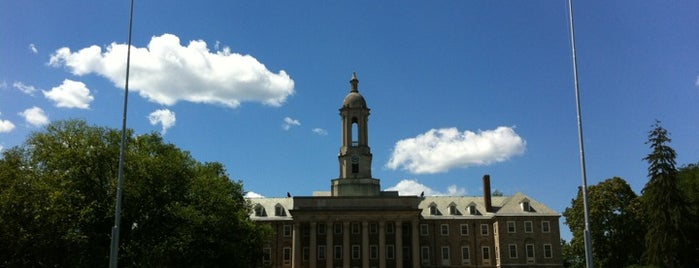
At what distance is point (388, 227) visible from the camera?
3127 inches

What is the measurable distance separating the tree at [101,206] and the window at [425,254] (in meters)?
33.7

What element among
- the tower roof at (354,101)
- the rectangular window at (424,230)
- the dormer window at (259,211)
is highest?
the tower roof at (354,101)

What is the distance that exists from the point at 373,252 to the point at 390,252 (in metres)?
2.14

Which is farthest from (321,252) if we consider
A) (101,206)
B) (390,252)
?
(101,206)

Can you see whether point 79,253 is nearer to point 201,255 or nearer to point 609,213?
point 201,255

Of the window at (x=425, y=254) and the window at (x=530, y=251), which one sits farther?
the window at (x=425, y=254)

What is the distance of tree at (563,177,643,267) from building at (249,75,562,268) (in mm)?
6826

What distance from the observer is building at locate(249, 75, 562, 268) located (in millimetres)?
75812

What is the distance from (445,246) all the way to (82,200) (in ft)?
165

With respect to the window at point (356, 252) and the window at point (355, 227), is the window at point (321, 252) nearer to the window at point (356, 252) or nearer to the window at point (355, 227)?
the window at point (356, 252)

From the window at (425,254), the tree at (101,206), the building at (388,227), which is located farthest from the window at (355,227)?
the tree at (101,206)

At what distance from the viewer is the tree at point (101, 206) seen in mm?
35281

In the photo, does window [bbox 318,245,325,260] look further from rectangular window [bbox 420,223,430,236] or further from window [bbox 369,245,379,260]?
rectangular window [bbox 420,223,430,236]

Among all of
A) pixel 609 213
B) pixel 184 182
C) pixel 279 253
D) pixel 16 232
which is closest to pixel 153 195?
pixel 184 182
